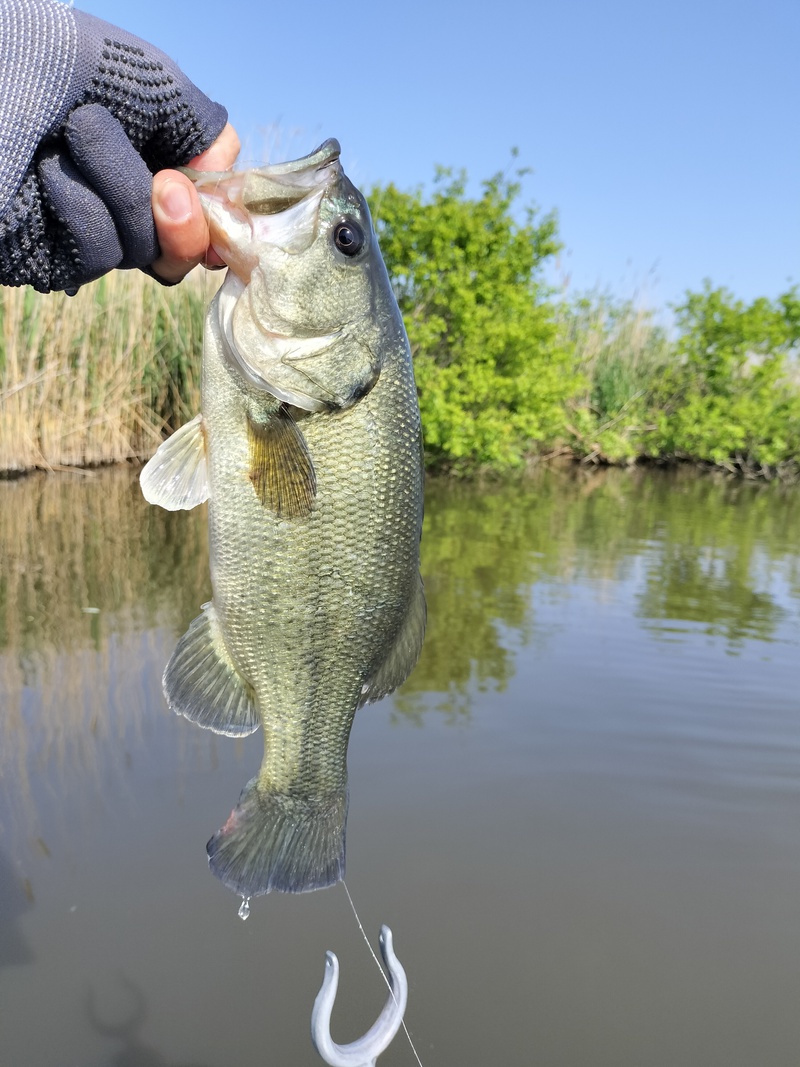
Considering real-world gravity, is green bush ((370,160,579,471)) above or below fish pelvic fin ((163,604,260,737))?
above

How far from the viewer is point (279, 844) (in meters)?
1.90

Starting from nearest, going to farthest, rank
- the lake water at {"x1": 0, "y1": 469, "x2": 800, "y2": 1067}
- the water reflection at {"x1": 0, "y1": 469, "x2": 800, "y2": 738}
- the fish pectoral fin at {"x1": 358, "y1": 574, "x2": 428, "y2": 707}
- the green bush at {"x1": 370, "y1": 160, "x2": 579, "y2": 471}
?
the fish pectoral fin at {"x1": 358, "y1": 574, "x2": 428, "y2": 707} < the lake water at {"x1": 0, "y1": 469, "x2": 800, "y2": 1067} < the water reflection at {"x1": 0, "y1": 469, "x2": 800, "y2": 738} < the green bush at {"x1": 370, "y1": 160, "x2": 579, "y2": 471}

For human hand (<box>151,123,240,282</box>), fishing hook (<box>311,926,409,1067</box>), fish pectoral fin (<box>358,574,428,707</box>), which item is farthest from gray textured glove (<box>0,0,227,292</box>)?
fishing hook (<box>311,926,409,1067</box>)

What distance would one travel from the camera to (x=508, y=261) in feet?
47.3

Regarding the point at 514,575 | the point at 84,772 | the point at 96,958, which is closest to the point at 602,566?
the point at 514,575

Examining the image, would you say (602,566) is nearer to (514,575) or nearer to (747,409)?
(514,575)

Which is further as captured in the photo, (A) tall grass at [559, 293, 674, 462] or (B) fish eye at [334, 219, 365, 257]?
(A) tall grass at [559, 293, 674, 462]

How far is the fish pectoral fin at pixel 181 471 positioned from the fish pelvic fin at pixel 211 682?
0.27 m

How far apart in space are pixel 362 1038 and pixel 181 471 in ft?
4.12

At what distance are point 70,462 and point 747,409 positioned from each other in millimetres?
16746

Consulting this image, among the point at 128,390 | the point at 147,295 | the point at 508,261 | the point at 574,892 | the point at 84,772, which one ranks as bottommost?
the point at 574,892

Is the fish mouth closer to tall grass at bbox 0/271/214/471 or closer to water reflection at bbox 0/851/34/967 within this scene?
water reflection at bbox 0/851/34/967

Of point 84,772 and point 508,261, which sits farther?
point 508,261

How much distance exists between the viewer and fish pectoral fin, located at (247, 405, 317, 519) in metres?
1.76
